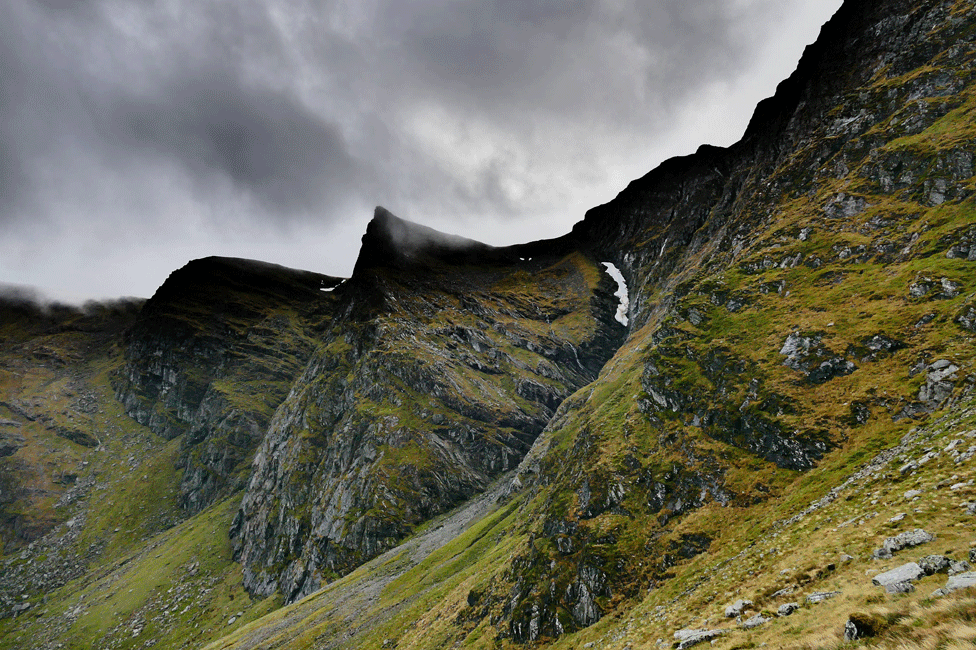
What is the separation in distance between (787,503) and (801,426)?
34.2ft

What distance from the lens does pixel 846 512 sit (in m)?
26.5

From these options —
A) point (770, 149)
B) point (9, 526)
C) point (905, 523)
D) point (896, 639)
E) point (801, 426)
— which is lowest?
point (801, 426)

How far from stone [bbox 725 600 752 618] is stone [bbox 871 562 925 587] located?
282 inches

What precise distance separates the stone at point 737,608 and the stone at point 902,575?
715 centimetres

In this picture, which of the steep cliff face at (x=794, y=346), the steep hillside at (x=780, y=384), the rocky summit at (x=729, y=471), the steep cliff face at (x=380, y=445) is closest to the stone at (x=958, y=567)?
the rocky summit at (x=729, y=471)

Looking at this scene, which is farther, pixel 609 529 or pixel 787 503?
pixel 609 529

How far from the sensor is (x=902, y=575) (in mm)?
14453

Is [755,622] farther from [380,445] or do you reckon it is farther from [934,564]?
[380,445]

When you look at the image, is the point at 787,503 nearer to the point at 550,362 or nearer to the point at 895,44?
the point at 895,44

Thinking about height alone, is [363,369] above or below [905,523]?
above

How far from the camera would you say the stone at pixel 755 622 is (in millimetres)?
17781

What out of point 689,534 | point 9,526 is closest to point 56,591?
point 9,526

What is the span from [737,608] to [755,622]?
3.67 metres

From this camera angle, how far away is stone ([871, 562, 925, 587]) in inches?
553
